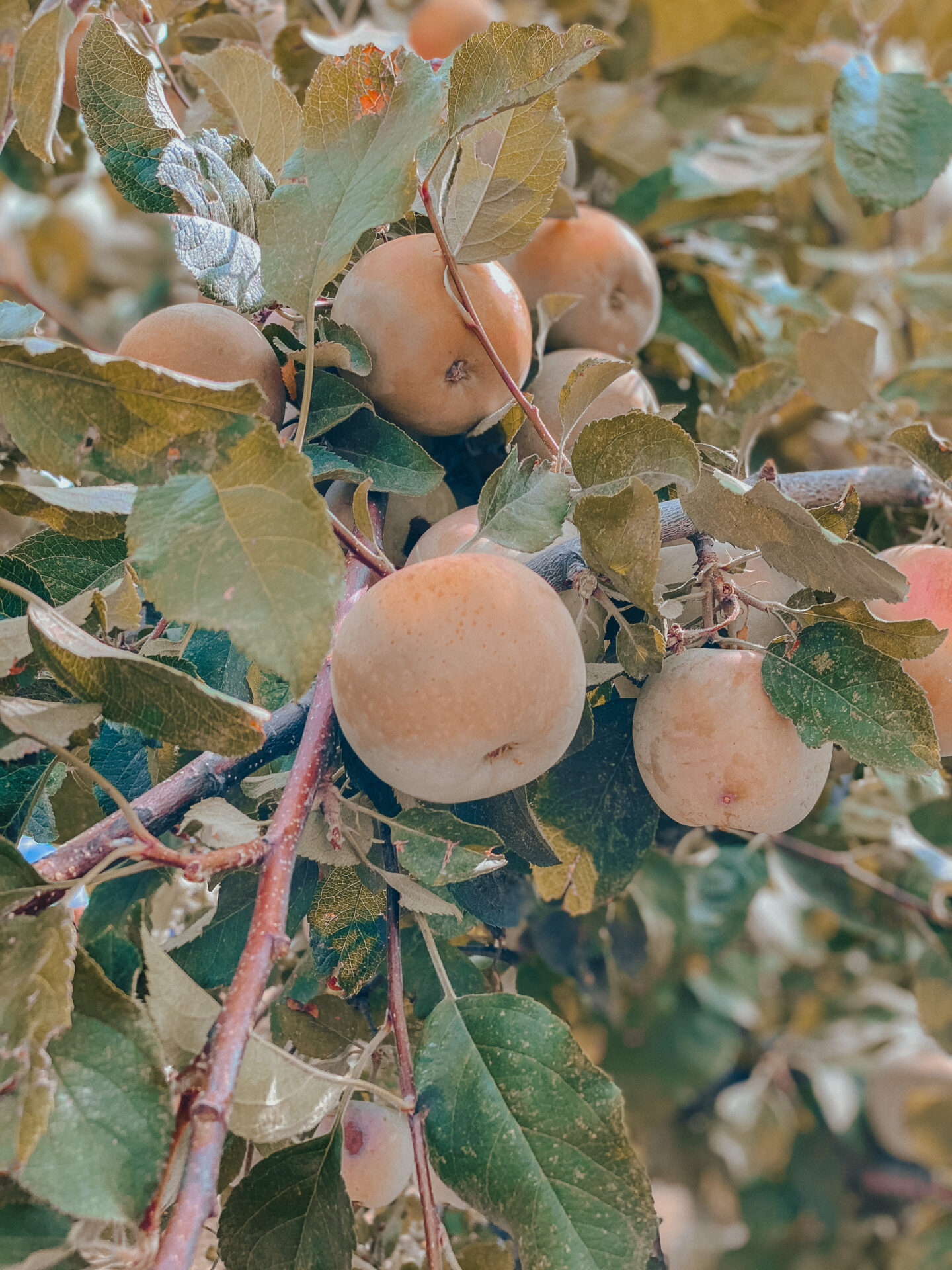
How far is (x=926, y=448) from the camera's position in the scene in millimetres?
685

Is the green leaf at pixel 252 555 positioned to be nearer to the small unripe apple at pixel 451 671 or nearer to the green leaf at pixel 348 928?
the small unripe apple at pixel 451 671

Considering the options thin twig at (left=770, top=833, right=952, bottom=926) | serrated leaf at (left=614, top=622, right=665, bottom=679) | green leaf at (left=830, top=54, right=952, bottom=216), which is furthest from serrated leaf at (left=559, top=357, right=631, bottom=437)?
thin twig at (left=770, top=833, right=952, bottom=926)

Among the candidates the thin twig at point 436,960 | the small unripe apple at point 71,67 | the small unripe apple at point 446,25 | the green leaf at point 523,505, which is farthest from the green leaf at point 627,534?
the small unripe apple at point 446,25

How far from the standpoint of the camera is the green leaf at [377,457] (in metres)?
0.54

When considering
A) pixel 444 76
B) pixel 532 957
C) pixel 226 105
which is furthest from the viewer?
pixel 532 957

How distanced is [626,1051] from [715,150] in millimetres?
1376

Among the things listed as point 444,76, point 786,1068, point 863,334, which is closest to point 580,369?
point 444,76

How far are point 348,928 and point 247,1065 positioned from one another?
13cm

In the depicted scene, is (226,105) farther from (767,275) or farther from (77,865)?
(767,275)

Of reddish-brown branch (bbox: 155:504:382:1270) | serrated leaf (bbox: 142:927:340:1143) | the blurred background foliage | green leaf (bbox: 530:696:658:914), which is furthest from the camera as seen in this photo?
the blurred background foliage

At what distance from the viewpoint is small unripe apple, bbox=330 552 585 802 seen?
1.42ft

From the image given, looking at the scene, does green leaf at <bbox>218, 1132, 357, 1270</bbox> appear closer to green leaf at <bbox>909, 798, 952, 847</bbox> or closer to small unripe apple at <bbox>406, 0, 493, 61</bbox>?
green leaf at <bbox>909, 798, 952, 847</bbox>

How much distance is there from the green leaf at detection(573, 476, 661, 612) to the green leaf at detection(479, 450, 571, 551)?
0.05 ft

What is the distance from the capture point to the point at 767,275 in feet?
3.96
